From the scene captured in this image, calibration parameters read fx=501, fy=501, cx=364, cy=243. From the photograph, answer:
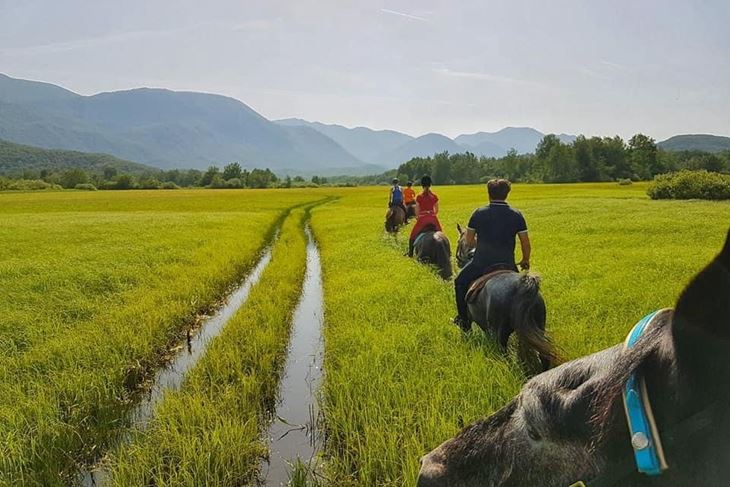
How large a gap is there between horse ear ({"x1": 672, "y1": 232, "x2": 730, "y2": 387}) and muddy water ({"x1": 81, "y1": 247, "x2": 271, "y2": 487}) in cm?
531

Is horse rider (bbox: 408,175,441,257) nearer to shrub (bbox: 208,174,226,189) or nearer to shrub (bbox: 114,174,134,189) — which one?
shrub (bbox: 114,174,134,189)

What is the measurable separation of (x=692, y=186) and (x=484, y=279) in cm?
3736

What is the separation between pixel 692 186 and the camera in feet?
120

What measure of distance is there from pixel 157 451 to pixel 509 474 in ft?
15.9

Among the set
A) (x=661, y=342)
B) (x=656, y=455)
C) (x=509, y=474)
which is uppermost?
(x=661, y=342)

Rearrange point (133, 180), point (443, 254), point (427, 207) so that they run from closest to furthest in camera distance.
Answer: point (427, 207), point (443, 254), point (133, 180)

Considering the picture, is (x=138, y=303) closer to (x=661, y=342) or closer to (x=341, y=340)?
(x=341, y=340)

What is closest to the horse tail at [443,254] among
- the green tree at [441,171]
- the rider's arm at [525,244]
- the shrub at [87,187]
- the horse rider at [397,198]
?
the rider's arm at [525,244]

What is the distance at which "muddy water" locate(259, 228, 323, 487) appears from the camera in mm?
5353

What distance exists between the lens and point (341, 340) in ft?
27.4

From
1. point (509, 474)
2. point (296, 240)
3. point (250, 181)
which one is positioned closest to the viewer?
point (509, 474)

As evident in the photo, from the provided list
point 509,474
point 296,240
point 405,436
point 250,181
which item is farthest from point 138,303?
point 250,181

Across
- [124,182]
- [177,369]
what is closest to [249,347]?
[177,369]

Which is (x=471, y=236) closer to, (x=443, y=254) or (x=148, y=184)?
(x=443, y=254)
